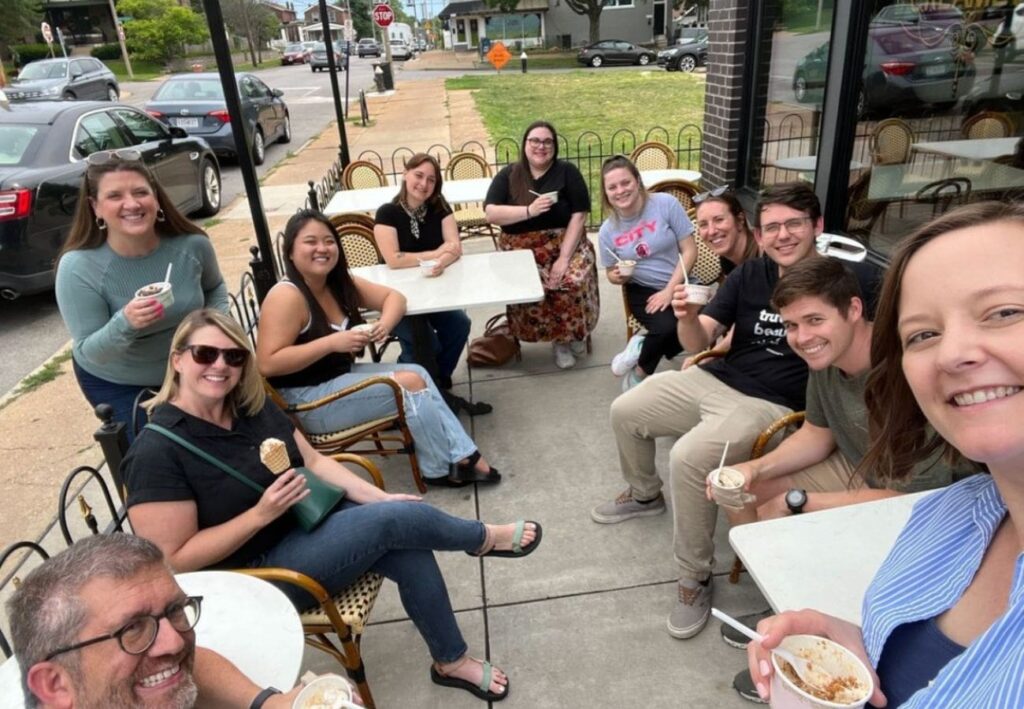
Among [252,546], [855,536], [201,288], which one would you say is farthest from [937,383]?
[201,288]

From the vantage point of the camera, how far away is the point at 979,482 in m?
1.22

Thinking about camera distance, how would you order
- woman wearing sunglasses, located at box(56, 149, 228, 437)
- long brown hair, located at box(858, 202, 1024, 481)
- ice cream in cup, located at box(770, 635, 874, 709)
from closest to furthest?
long brown hair, located at box(858, 202, 1024, 481), ice cream in cup, located at box(770, 635, 874, 709), woman wearing sunglasses, located at box(56, 149, 228, 437)

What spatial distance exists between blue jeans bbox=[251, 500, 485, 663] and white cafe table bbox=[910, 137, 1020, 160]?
435cm

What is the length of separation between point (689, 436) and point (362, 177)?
5492 mm

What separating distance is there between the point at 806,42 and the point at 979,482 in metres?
4.01

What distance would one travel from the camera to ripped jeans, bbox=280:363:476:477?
3096 mm

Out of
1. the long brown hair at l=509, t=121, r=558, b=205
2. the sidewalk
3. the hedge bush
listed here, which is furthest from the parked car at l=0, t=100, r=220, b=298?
the hedge bush

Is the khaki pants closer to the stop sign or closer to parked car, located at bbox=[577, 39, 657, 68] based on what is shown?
the stop sign

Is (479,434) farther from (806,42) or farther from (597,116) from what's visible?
(597,116)

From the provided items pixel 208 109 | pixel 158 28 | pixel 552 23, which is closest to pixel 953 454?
pixel 208 109

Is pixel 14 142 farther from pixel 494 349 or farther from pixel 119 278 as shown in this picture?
pixel 494 349

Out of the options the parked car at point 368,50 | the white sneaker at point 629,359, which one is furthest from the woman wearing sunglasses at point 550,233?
the parked car at point 368,50

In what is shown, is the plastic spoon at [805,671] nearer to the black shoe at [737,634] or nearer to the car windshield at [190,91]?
the black shoe at [737,634]

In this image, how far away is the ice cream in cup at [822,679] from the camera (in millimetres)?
1192
